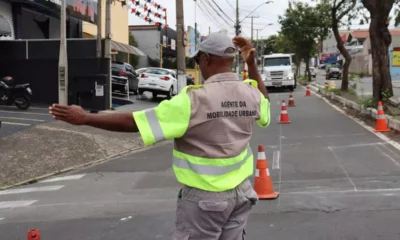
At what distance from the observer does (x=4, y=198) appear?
7805mm

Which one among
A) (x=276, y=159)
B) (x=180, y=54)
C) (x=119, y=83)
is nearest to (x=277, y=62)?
(x=119, y=83)

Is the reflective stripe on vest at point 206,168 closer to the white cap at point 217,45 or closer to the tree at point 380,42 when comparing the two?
the white cap at point 217,45

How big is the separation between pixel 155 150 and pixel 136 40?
44.0m

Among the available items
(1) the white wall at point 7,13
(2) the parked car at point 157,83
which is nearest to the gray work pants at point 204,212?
(1) the white wall at point 7,13

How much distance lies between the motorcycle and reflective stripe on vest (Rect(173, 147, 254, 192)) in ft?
48.5

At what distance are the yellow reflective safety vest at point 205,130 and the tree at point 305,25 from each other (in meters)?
40.1

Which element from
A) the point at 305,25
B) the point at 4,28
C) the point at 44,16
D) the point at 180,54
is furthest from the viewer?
the point at 305,25

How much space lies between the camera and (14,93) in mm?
16453

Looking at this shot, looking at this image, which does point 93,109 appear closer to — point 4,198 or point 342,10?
point 4,198

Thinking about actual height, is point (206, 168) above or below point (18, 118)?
above

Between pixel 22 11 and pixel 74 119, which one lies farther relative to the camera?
pixel 22 11

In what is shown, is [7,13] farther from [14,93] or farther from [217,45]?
[217,45]

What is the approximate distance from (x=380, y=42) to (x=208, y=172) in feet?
45.7

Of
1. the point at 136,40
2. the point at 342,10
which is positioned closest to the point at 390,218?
the point at 342,10
